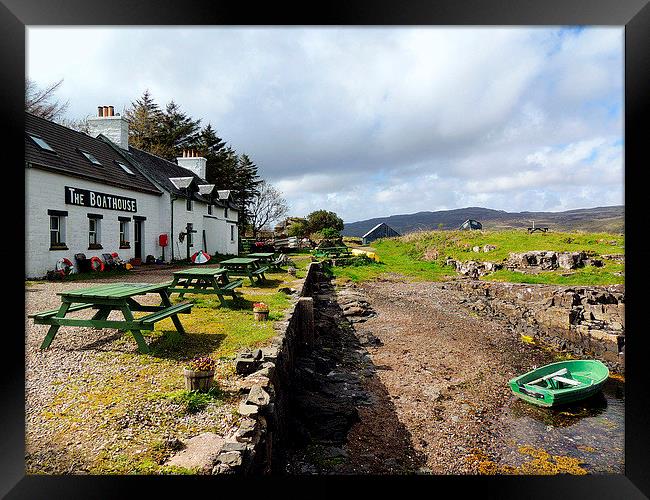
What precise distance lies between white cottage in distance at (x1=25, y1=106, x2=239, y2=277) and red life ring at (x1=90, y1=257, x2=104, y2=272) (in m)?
0.24

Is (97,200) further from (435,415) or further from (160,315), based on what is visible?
(435,415)

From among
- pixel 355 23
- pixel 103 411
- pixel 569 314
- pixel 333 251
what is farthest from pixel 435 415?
pixel 333 251

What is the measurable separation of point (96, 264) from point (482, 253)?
52.1 ft

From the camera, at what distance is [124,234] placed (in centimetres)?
1206

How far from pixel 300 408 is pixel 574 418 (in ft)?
12.1

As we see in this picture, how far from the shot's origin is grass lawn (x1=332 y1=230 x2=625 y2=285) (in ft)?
40.6

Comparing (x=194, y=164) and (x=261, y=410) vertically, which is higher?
(x=194, y=164)

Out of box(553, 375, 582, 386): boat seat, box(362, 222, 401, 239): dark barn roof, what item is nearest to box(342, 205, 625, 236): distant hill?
box(362, 222, 401, 239): dark barn roof

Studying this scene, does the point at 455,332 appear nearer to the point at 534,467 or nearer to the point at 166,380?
the point at 534,467

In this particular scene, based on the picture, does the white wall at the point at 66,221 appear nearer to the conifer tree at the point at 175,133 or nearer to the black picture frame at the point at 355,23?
the black picture frame at the point at 355,23

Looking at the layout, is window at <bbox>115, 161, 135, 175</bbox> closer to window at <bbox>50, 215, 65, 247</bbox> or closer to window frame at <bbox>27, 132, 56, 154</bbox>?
window frame at <bbox>27, 132, 56, 154</bbox>

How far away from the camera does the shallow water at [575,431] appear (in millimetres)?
4156

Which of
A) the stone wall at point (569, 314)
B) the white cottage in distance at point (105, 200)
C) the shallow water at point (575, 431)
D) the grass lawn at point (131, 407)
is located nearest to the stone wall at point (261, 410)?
the grass lawn at point (131, 407)

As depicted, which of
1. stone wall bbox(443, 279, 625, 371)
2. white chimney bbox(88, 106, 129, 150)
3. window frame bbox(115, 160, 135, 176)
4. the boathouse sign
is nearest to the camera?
stone wall bbox(443, 279, 625, 371)
